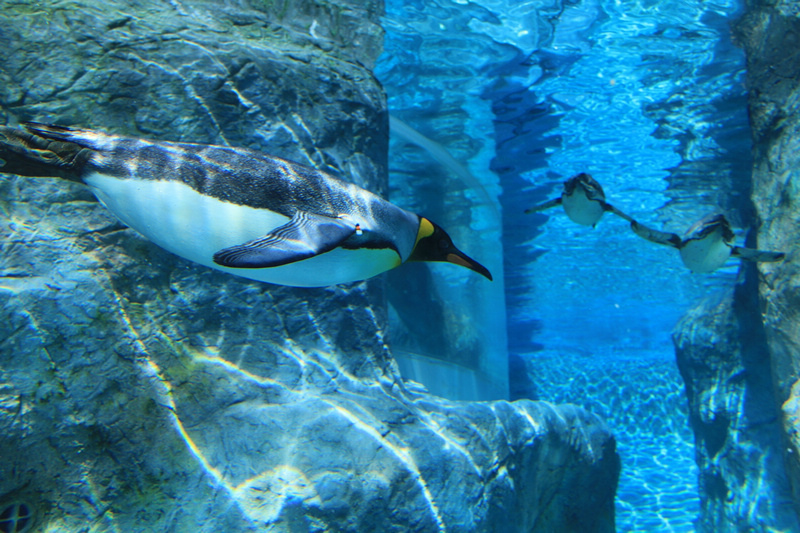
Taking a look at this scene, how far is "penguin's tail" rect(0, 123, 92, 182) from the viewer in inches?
77.7

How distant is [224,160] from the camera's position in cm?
216

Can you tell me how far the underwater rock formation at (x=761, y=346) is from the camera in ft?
18.6

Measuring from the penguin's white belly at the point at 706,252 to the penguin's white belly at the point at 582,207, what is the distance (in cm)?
121

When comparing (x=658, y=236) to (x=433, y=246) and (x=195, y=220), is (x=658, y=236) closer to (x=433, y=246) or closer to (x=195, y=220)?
(x=433, y=246)

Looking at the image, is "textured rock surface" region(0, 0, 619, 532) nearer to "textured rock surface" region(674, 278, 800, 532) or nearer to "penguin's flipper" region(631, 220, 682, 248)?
"penguin's flipper" region(631, 220, 682, 248)

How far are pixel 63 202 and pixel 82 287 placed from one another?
30.4 inches

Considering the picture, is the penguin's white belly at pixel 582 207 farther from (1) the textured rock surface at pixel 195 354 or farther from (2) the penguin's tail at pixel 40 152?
(2) the penguin's tail at pixel 40 152

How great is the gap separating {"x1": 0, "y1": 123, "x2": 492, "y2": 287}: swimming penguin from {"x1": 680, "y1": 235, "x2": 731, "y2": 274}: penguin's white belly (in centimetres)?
551

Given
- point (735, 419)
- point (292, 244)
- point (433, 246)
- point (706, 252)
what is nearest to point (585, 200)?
point (706, 252)

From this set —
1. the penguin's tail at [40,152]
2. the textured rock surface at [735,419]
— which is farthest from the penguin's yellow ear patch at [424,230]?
the textured rock surface at [735,419]

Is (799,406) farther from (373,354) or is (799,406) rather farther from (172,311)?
(172,311)

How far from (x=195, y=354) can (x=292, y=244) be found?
251cm

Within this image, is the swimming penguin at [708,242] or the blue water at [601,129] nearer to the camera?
the swimming penguin at [708,242]

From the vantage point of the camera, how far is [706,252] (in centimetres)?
616
